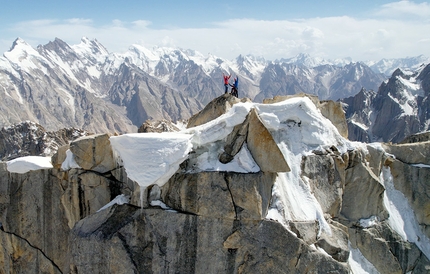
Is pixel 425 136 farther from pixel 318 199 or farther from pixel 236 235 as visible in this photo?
pixel 236 235

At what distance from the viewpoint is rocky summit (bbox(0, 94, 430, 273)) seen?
1820 cm

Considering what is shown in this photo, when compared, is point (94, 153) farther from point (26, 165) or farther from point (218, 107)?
point (218, 107)

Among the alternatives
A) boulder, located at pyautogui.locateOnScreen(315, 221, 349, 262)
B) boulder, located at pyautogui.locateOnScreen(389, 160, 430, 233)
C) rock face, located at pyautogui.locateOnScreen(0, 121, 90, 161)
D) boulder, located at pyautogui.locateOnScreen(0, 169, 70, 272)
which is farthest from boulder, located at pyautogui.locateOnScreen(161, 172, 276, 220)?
rock face, located at pyautogui.locateOnScreen(0, 121, 90, 161)

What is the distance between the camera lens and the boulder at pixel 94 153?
21609 millimetres

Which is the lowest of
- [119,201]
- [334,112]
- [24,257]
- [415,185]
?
[24,257]

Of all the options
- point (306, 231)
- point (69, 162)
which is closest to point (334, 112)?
point (306, 231)

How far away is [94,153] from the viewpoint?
21.7 metres

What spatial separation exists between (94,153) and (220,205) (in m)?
8.67

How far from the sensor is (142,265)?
726 inches

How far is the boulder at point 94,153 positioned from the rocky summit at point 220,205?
60 mm

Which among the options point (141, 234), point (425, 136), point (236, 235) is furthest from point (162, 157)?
point (425, 136)

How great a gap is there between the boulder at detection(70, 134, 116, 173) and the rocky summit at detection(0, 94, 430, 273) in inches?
2.4

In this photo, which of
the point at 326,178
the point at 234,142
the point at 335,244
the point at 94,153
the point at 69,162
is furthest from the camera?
the point at 69,162

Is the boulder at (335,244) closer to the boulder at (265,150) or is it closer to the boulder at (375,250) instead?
the boulder at (375,250)
